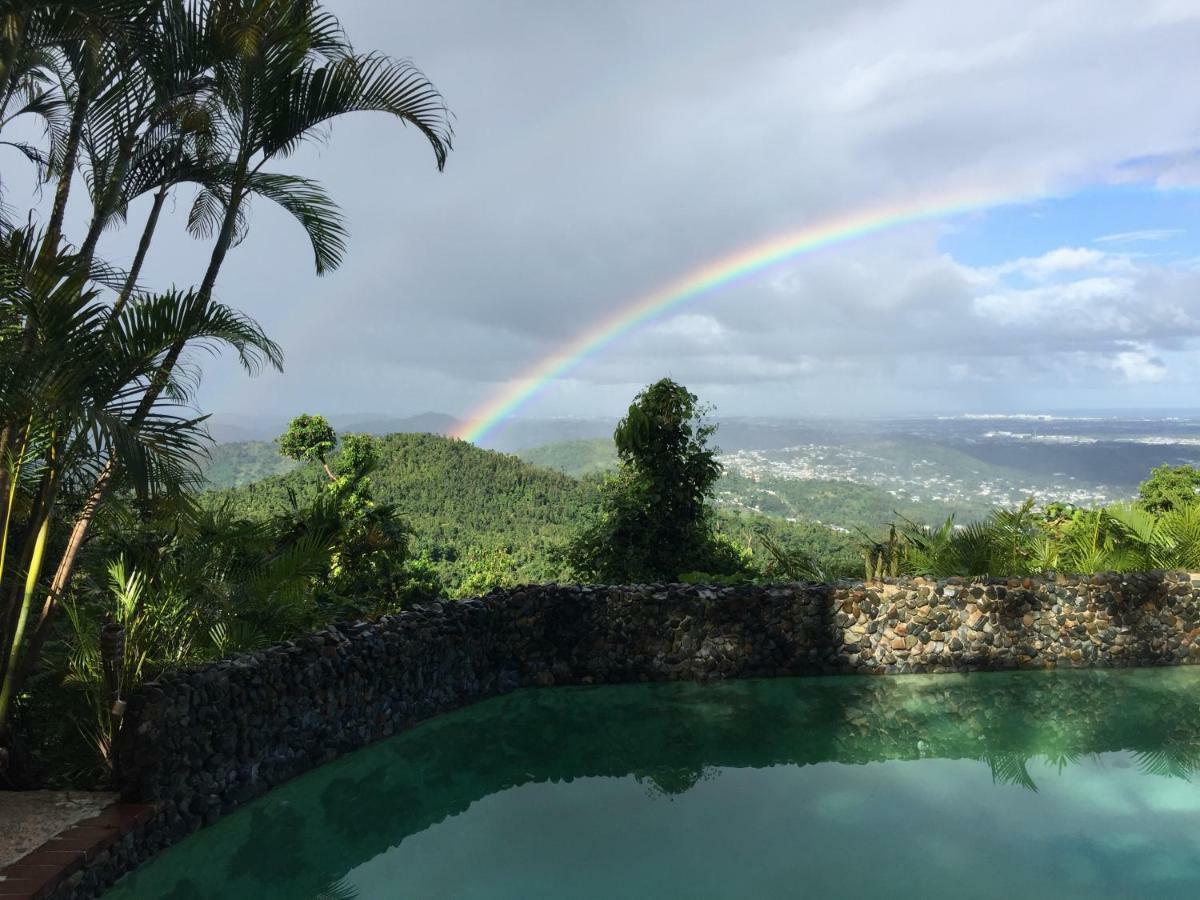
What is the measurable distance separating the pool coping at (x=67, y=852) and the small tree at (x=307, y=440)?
9457 millimetres

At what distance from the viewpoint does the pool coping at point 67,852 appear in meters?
4.08

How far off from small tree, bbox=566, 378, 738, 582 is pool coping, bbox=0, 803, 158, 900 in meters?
6.42

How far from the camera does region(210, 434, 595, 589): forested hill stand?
2261 cm

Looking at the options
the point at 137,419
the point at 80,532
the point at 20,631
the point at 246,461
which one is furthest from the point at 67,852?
the point at 246,461

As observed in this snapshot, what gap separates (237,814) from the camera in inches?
219

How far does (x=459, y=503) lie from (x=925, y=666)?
756 inches

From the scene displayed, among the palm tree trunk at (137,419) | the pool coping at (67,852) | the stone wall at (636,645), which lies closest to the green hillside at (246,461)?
the stone wall at (636,645)

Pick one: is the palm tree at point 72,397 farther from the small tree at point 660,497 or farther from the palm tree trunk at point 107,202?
the small tree at point 660,497

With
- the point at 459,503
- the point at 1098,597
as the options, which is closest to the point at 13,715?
the point at 1098,597

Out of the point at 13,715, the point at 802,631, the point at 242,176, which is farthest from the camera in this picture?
the point at 802,631

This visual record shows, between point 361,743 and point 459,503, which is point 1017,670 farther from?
point 459,503

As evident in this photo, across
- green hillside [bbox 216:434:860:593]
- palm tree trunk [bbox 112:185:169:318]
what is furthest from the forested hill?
palm tree trunk [bbox 112:185:169:318]

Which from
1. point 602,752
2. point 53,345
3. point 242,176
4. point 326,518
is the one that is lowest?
point 602,752

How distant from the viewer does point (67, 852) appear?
441 centimetres
